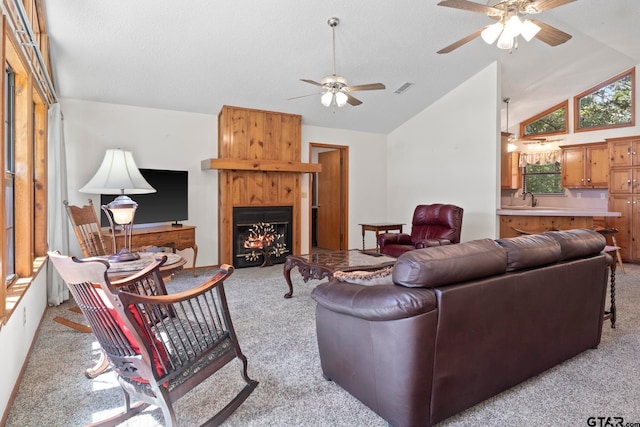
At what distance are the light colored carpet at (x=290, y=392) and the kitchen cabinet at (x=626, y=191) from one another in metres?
3.73

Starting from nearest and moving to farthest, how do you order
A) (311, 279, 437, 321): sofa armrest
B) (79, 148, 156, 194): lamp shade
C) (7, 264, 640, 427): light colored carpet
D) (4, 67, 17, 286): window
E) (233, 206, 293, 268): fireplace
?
(311, 279, 437, 321): sofa armrest → (7, 264, 640, 427): light colored carpet → (4, 67, 17, 286): window → (79, 148, 156, 194): lamp shade → (233, 206, 293, 268): fireplace

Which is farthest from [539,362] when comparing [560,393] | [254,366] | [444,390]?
[254,366]

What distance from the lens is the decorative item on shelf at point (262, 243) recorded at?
5531 millimetres

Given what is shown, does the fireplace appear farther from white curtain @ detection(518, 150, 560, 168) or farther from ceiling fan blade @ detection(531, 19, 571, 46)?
white curtain @ detection(518, 150, 560, 168)

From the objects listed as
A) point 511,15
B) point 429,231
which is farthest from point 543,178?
point 511,15

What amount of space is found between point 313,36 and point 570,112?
5.48 metres

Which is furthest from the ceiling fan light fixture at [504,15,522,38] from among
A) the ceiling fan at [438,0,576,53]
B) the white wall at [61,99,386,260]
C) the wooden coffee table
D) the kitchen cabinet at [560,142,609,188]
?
the kitchen cabinet at [560,142,609,188]

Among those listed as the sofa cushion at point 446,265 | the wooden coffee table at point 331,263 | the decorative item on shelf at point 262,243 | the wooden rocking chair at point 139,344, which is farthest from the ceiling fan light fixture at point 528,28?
the decorative item on shelf at point 262,243

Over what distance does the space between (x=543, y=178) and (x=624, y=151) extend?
1490mm

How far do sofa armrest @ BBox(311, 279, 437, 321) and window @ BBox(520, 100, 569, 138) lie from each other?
7025 millimetres

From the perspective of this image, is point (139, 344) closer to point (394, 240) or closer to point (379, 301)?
point (379, 301)

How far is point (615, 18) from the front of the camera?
4.48 metres

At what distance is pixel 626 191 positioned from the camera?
5.80 m

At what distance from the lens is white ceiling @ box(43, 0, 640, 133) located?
3533mm
